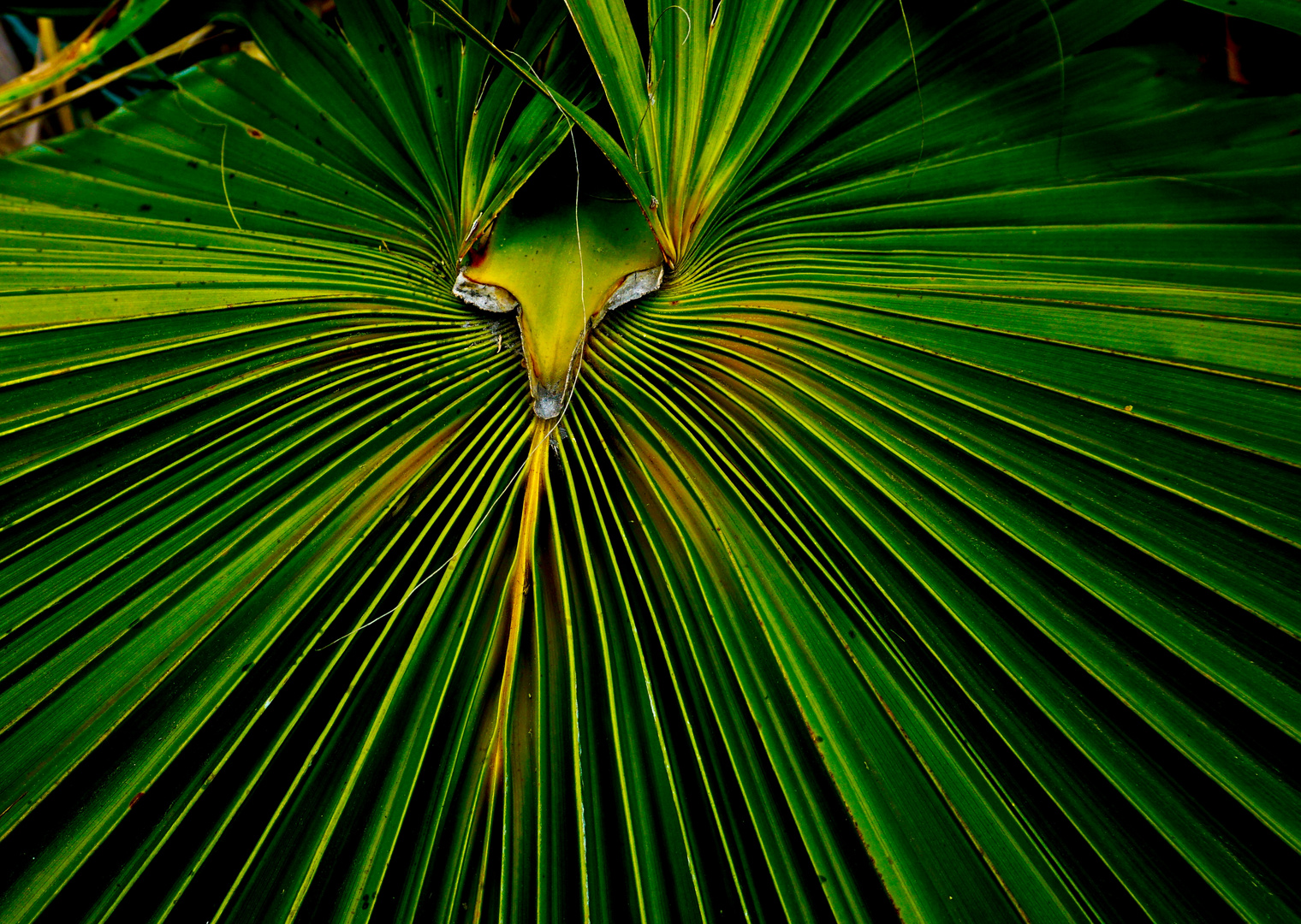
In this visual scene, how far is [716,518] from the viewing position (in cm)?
66

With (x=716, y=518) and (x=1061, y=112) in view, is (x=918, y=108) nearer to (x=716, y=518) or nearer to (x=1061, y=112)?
(x=1061, y=112)

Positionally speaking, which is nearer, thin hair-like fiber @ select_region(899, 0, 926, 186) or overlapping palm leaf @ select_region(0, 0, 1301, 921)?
overlapping palm leaf @ select_region(0, 0, 1301, 921)

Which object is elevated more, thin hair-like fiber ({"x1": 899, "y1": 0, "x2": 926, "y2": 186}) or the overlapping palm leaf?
thin hair-like fiber ({"x1": 899, "y1": 0, "x2": 926, "y2": 186})

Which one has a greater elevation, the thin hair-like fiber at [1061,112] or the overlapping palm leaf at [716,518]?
the thin hair-like fiber at [1061,112]

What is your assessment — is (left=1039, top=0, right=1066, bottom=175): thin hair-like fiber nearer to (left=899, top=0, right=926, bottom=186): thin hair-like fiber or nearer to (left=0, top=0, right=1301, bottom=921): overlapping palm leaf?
(left=0, top=0, right=1301, bottom=921): overlapping palm leaf

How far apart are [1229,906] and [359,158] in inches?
47.8

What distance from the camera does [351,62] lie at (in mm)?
883

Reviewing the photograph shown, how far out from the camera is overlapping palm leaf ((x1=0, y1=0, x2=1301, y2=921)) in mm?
535

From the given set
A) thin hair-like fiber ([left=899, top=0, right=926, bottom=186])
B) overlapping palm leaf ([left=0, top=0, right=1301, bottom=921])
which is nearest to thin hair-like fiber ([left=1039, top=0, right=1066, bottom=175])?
overlapping palm leaf ([left=0, top=0, right=1301, bottom=921])

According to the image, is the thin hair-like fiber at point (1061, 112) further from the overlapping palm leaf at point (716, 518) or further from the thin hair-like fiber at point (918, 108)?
the thin hair-like fiber at point (918, 108)

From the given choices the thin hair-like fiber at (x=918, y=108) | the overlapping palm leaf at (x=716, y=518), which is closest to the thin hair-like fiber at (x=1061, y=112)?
the overlapping palm leaf at (x=716, y=518)

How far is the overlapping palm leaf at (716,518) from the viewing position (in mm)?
535

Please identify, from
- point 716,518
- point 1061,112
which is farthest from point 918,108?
point 716,518

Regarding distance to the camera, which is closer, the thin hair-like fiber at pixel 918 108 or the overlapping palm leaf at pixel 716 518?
the overlapping palm leaf at pixel 716 518
